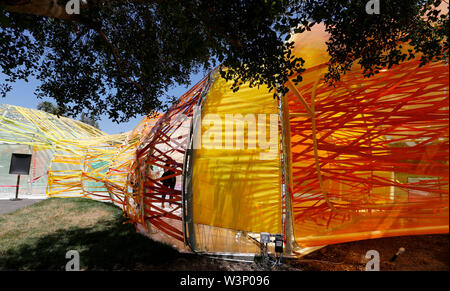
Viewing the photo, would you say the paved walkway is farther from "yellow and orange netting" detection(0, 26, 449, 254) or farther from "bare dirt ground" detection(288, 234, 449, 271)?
"bare dirt ground" detection(288, 234, 449, 271)

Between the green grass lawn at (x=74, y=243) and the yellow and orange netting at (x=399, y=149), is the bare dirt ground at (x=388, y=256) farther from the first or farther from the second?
the green grass lawn at (x=74, y=243)

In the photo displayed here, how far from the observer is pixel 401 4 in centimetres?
344

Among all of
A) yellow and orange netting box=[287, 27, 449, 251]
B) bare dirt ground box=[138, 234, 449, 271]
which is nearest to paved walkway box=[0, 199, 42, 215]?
bare dirt ground box=[138, 234, 449, 271]

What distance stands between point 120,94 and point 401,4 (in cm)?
722

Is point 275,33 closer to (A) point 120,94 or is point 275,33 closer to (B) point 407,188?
(B) point 407,188

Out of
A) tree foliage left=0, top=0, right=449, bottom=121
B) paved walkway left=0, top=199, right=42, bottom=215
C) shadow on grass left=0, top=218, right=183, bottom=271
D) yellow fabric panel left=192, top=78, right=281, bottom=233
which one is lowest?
shadow on grass left=0, top=218, right=183, bottom=271

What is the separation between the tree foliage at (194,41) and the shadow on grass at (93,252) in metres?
3.87

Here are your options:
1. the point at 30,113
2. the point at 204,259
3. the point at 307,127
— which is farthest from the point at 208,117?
the point at 30,113

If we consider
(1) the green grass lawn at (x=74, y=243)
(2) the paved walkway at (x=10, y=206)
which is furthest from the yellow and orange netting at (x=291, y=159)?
(2) the paved walkway at (x=10, y=206)

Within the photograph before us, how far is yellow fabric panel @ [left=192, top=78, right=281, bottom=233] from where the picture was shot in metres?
4.29

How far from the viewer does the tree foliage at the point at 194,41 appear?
3426 millimetres

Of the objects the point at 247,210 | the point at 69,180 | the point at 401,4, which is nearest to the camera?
the point at 401,4

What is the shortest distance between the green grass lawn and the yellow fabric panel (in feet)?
5.94
